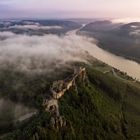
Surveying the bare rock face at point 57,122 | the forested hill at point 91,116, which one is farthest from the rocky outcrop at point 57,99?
the forested hill at point 91,116

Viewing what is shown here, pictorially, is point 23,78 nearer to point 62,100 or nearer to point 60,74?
point 60,74

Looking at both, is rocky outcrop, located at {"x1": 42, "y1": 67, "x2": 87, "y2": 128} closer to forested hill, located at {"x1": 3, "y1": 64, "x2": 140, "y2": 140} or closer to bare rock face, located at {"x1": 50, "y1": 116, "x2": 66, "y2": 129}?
bare rock face, located at {"x1": 50, "y1": 116, "x2": 66, "y2": 129}

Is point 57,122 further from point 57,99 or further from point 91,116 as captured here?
point 91,116

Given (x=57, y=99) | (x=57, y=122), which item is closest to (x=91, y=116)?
(x=57, y=99)

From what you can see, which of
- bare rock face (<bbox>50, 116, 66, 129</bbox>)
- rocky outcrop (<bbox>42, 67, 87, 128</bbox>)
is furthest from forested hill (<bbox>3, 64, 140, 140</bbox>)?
rocky outcrop (<bbox>42, 67, 87, 128</bbox>)

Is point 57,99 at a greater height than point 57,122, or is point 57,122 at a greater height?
point 57,122

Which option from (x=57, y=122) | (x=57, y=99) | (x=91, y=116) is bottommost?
(x=91, y=116)

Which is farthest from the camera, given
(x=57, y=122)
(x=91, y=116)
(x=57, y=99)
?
(x=91, y=116)

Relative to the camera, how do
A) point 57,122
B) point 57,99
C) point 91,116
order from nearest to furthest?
1. point 57,122
2. point 57,99
3. point 91,116

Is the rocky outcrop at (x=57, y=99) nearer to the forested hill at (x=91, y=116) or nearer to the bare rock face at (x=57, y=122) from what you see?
the bare rock face at (x=57, y=122)

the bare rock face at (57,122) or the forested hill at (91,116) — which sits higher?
the bare rock face at (57,122)

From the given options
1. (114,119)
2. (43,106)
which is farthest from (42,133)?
(114,119)
